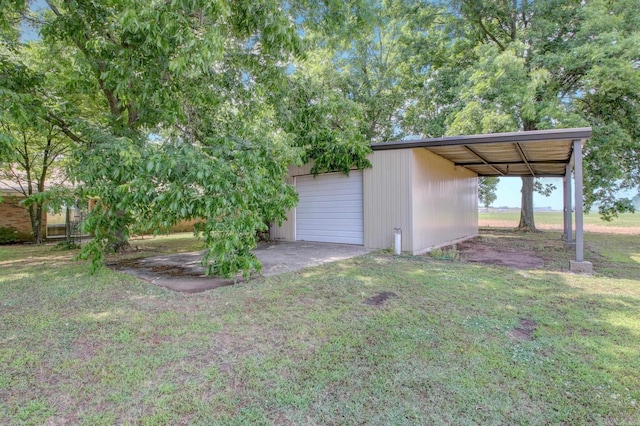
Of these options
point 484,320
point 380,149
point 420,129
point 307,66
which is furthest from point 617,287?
point 307,66

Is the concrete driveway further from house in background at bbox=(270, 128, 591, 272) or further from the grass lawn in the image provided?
house in background at bbox=(270, 128, 591, 272)

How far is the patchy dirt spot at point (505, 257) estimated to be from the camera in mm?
6609

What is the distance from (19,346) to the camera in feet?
9.02

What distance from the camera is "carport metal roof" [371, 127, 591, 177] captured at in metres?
6.04

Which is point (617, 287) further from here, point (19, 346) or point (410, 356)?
point (19, 346)

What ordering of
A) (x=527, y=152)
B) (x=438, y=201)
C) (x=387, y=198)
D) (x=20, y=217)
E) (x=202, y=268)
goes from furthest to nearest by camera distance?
(x=20, y=217) < (x=438, y=201) < (x=527, y=152) < (x=387, y=198) < (x=202, y=268)

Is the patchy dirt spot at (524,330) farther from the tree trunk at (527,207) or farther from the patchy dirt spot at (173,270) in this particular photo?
the tree trunk at (527,207)

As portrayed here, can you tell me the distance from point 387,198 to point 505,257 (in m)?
3.00

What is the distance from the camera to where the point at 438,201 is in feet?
30.0

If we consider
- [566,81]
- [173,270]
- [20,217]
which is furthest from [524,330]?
[20,217]

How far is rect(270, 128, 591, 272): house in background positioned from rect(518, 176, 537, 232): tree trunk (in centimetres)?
443

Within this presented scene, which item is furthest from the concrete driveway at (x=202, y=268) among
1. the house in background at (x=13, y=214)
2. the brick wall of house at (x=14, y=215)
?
the brick wall of house at (x=14, y=215)

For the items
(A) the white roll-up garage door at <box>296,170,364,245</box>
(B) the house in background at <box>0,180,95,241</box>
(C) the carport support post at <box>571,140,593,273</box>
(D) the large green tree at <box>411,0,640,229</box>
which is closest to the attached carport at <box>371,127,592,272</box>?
(C) the carport support post at <box>571,140,593,273</box>

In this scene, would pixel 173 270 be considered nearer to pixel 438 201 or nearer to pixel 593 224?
pixel 438 201
